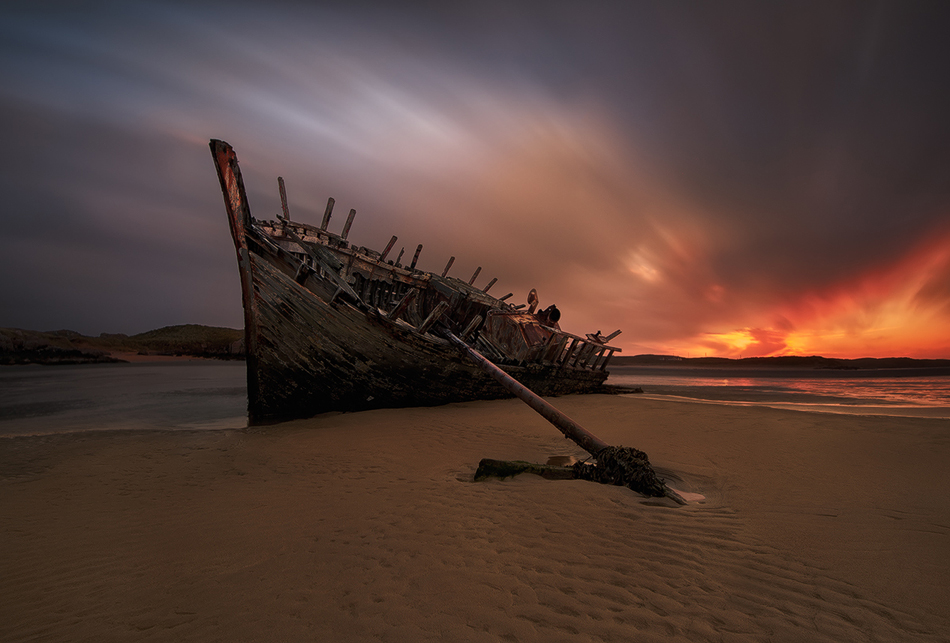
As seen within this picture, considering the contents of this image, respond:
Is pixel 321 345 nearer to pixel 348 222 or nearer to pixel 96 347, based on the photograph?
pixel 348 222

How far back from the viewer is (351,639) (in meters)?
1.71

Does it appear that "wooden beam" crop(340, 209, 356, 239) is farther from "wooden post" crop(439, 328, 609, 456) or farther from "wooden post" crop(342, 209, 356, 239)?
"wooden post" crop(439, 328, 609, 456)

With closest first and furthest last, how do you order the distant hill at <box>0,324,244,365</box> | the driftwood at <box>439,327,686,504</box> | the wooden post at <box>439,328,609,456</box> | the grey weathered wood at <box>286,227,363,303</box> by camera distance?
the driftwood at <box>439,327,686,504</box>, the wooden post at <box>439,328,609,456</box>, the grey weathered wood at <box>286,227,363,303</box>, the distant hill at <box>0,324,244,365</box>

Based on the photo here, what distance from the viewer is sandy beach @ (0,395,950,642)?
6.14 feet

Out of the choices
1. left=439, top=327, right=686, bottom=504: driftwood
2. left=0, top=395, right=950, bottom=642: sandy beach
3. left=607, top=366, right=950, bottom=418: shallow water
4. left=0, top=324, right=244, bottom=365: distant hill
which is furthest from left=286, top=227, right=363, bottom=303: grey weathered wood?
left=0, top=324, right=244, bottom=365: distant hill

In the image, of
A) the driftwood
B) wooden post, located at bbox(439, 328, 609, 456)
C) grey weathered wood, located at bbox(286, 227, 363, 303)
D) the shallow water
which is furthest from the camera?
the shallow water

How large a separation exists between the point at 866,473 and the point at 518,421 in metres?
5.17

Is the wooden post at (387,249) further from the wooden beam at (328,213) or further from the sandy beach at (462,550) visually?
the sandy beach at (462,550)

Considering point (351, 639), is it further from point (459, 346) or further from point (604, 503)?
point (459, 346)

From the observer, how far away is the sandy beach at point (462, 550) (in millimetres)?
1870

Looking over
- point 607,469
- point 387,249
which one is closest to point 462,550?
point 607,469

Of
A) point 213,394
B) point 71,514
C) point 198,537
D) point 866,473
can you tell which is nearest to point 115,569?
point 198,537

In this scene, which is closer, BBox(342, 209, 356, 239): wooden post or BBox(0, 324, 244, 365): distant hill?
BBox(342, 209, 356, 239): wooden post

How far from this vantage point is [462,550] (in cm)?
258
